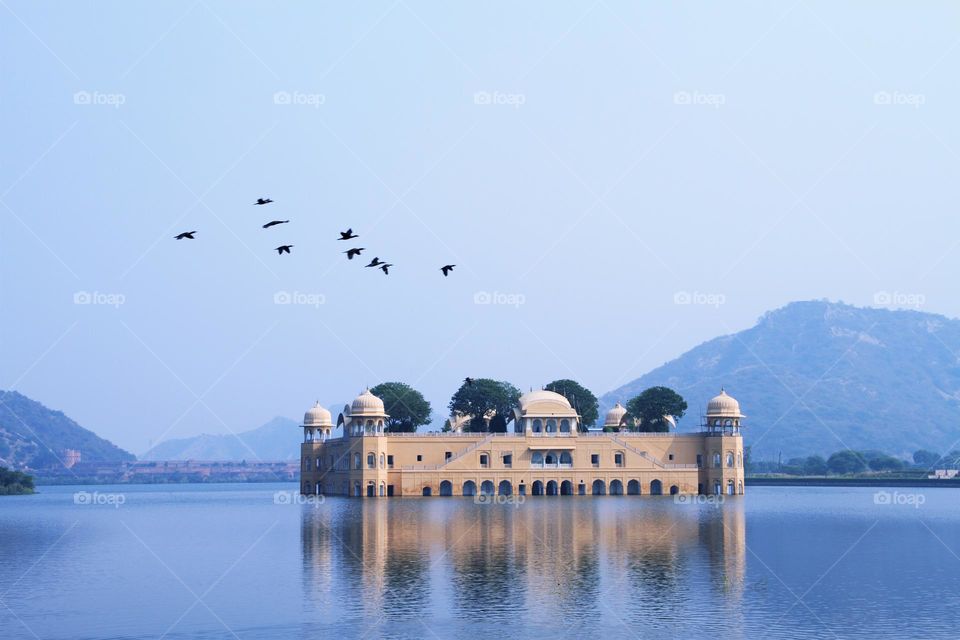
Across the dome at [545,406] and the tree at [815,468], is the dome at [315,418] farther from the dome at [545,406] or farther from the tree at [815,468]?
the tree at [815,468]

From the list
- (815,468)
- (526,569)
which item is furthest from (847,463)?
(526,569)

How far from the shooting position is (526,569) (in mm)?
40719

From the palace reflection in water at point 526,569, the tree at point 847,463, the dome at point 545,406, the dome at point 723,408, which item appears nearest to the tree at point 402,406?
the dome at point 545,406

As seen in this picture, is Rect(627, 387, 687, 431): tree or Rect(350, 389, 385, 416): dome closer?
Rect(350, 389, 385, 416): dome

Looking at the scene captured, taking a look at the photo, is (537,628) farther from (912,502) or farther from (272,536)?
(912,502)

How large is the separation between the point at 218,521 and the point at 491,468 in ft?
89.1

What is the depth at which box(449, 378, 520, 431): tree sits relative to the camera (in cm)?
10931

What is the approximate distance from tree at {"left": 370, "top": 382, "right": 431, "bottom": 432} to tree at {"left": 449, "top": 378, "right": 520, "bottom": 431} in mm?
3167

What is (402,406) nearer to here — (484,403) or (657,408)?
(484,403)

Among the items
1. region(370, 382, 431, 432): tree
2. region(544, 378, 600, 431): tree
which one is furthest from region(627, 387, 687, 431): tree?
region(370, 382, 431, 432): tree

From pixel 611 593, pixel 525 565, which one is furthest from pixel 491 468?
pixel 611 593

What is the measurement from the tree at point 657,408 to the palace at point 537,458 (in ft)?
30.2

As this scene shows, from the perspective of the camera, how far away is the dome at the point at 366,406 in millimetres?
94812

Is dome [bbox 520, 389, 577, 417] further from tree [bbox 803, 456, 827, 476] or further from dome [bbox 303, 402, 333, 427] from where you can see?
tree [bbox 803, 456, 827, 476]
